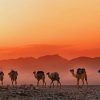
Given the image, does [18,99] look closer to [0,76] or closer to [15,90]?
[15,90]

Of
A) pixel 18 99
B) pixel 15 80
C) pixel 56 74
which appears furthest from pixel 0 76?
pixel 18 99

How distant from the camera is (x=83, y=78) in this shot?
64.4 meters

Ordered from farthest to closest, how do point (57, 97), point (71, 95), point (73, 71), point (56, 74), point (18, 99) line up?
point (73, 71) → point (56, 74) → point (71, 95) → point (57, 97) → point (18, 99)

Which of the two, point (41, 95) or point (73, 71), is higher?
point (73, 71)

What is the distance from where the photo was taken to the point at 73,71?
229 feet

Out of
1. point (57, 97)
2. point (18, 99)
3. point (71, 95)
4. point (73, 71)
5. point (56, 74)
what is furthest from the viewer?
point (73, 71)

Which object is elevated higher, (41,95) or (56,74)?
(56,74)

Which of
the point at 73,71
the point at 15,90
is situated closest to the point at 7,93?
the point at 15,90

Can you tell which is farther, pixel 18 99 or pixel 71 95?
pixel 71 95

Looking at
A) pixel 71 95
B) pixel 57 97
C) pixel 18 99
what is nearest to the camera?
pixel 18 99

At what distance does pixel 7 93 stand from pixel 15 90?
2185 millimetres

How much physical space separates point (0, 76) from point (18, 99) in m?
27.7

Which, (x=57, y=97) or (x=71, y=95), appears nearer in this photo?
(x=57, y=97)

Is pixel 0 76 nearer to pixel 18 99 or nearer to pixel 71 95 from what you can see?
pixel 71 95
